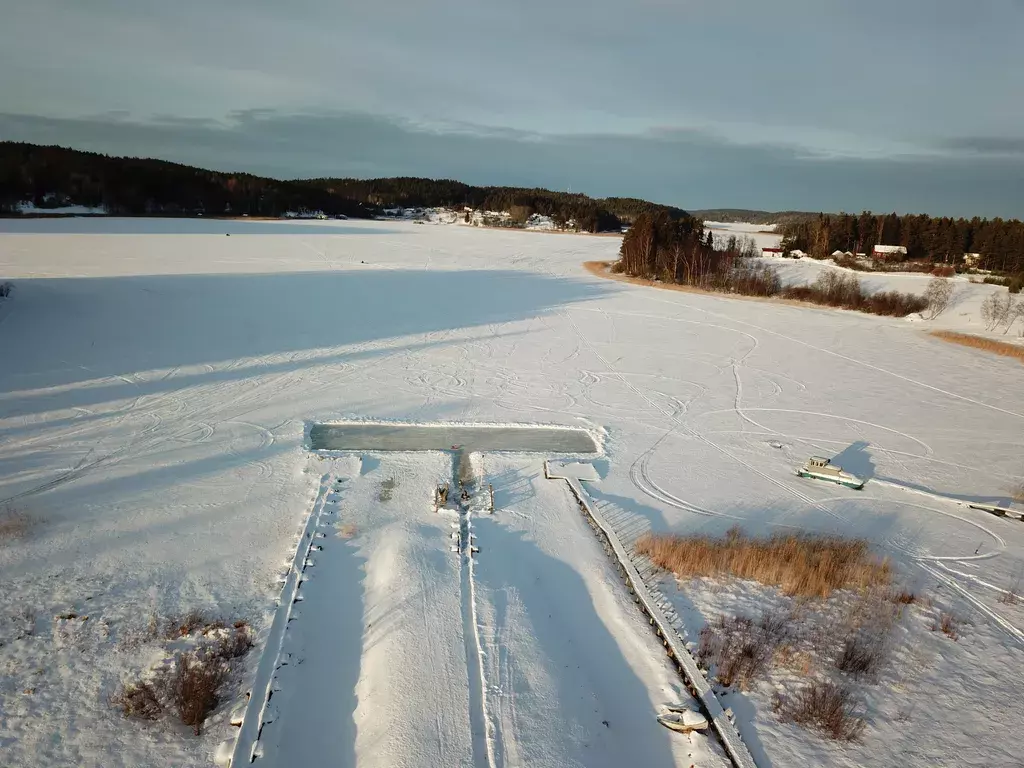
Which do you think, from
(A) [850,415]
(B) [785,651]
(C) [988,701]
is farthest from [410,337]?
(C) [988,701]

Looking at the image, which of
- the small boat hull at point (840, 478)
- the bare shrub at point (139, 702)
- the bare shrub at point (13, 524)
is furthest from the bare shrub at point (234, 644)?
the small boat hull at point (840, 478)

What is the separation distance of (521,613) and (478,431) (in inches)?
234

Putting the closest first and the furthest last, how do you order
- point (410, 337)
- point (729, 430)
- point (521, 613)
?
point (521, 613)
point (729, 430)
point (410, 337)

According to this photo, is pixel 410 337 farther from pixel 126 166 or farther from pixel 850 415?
pixel 126 166

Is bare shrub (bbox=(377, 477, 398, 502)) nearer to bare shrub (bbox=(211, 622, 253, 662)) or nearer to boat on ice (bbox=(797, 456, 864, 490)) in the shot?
bare shrub (bbox=(211, 622, 253, 662))

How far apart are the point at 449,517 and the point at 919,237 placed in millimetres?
60194

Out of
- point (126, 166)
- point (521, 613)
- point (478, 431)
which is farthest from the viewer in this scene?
point (126, 166)

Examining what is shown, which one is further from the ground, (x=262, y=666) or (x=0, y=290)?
(x=0, y=290)

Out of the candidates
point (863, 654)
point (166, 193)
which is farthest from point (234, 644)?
point (166, 193)

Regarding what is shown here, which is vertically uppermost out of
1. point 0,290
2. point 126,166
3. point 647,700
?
point 126,166

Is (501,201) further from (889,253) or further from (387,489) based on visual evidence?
(387,489)

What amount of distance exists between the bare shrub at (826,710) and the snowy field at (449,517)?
0.11 metres

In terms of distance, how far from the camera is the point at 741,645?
645 cm

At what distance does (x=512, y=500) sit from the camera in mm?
9547
